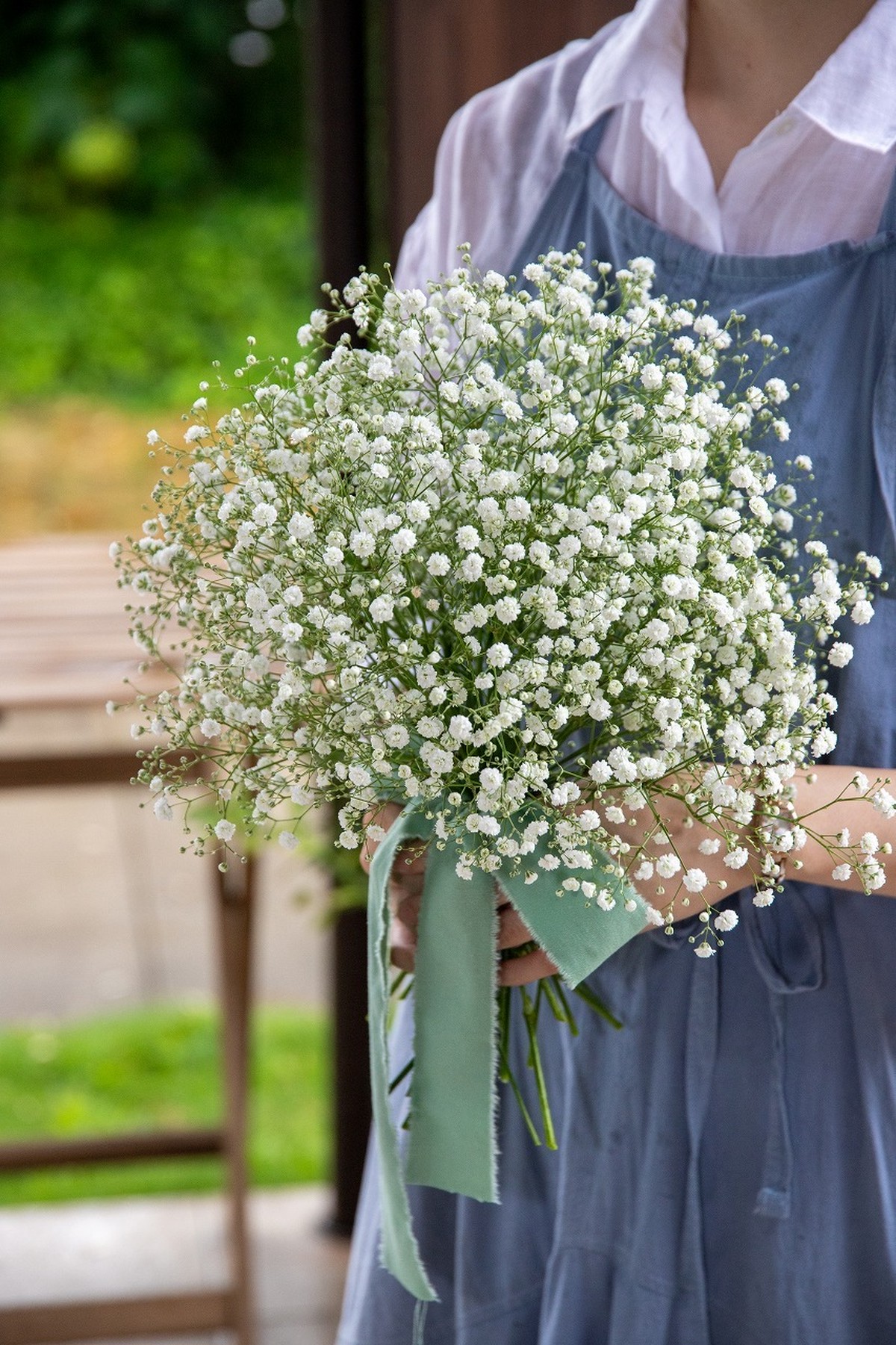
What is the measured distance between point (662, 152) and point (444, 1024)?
687 mm

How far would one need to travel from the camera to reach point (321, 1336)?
2.38 meters

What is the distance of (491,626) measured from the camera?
36.2 inches

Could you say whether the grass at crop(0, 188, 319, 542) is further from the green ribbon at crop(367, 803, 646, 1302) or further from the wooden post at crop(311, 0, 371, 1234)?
the green ribbon at crop(367, 803, 646, 1302)

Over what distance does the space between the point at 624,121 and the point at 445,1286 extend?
97cm

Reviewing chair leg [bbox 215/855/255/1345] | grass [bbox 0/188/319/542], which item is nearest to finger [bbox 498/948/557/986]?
chair leg [bbox 215/855/255/1345]

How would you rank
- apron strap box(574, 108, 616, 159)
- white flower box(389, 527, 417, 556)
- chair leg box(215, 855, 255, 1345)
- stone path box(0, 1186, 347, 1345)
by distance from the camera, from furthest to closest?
1. stone path box(0, 1186, 347, 1345)
2. chair leg box(215, 855, 255, 1345)
3. apron strap box(574, 108, 616, 159)
4. white flower box(389, 527, 417, 556)

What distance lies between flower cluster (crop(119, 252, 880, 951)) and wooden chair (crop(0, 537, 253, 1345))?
82 centimetres

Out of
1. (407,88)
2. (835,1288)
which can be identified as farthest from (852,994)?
(407,88)

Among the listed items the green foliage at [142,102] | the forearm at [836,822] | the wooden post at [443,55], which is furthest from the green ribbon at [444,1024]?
the green foliage at [142,102]

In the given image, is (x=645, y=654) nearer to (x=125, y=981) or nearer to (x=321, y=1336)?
(x=321, y=1336)

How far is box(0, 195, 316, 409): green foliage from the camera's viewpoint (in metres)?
6.48

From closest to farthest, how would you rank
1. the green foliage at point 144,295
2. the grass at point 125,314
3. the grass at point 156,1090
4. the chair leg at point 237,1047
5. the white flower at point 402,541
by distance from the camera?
the white flower at point 402,541 < the chair leg at point 237,1047 < the grass at point 156,1090 < the grass at point 125,314 < the green foliage at point 144,295

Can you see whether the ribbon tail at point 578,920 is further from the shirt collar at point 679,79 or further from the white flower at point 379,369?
the shirt collar at point 679,79

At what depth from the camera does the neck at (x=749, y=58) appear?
111 centimetres
